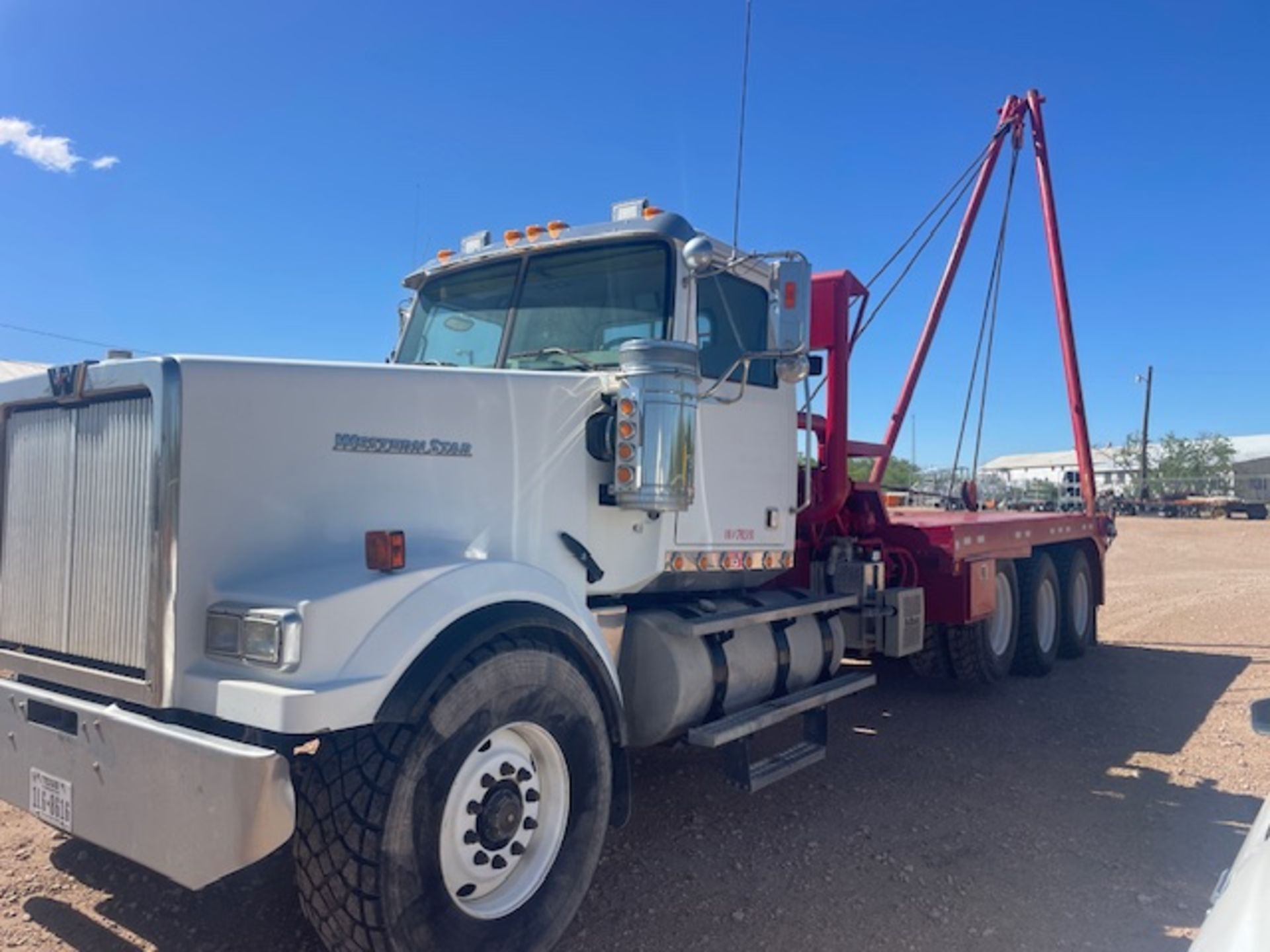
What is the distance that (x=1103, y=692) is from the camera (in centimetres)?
758

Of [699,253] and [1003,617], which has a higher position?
[699,253]

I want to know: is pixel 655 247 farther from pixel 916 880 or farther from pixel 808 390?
pixel 916 880

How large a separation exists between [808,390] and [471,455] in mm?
2314

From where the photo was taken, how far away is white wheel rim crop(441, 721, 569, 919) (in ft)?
9.61

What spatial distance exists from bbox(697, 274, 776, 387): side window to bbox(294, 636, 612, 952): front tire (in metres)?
1.82

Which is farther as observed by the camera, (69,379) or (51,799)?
(69,379)

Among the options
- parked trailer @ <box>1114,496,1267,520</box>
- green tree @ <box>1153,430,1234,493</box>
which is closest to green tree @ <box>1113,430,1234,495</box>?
green tree @ <box>1153,430,1234,493</box>

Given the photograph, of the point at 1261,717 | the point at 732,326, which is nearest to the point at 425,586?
the point at 732,326

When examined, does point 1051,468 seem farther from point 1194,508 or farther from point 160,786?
point 160,786

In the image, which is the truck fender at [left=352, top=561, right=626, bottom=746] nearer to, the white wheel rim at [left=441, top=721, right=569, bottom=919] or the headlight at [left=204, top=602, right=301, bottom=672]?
the headlight at [left=204, top=602, right=301, bottom=672]

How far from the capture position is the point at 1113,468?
70438 mm

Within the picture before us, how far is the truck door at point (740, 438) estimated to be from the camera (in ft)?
14.4

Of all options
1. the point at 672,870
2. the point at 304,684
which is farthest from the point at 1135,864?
the point at 304,684

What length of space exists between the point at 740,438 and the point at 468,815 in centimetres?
238
